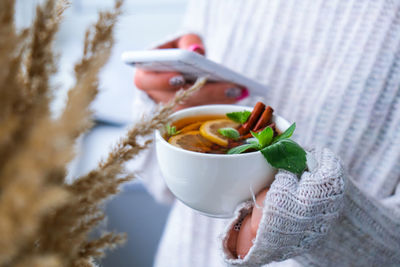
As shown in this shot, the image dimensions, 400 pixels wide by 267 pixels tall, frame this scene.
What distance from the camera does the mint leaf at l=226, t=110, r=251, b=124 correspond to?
1.36ft

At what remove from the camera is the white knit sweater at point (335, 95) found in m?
0.49

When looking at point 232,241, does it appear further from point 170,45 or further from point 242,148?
point 170,45

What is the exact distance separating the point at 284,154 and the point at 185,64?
18 centimetres

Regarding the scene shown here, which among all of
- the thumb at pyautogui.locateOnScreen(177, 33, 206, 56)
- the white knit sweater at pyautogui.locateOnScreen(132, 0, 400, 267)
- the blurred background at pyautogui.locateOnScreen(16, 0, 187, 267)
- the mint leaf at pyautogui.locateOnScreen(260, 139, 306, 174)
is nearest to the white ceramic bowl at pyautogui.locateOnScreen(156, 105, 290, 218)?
the mint leaf at pyautogui.locateOnScreen(260, 139, 306, 174)

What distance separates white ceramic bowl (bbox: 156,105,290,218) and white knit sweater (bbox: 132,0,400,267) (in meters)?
0.11

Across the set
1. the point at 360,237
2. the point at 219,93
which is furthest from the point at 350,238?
the point at 219,93

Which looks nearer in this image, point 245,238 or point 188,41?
point 245,238

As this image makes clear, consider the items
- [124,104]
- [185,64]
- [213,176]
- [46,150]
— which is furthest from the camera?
[124,104]

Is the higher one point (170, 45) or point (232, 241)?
point (170, 45)

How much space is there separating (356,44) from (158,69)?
36 centimetres

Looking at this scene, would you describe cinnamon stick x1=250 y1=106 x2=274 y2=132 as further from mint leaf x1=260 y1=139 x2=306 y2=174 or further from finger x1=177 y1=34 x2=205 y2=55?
finger x1=177 y1=34 x2=205 y2=55

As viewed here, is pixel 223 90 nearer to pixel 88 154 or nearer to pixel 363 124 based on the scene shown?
pixel 363 124

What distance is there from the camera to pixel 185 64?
441 mm

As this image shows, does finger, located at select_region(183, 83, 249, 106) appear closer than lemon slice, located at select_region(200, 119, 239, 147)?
No
